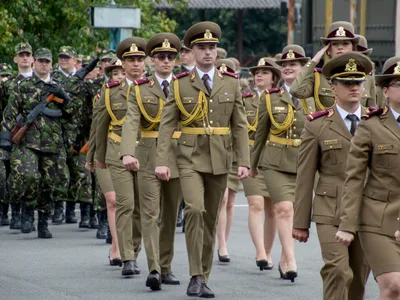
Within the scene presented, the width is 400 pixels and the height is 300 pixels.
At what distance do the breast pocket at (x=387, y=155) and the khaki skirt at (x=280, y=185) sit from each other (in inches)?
166

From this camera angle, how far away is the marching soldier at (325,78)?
11.5 metres

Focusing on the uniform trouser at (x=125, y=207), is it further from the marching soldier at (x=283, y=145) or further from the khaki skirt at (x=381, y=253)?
the khaki skirt at (x=381, y=253)

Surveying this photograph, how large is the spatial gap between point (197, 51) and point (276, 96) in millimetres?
1474

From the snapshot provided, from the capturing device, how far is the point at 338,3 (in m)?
36.8

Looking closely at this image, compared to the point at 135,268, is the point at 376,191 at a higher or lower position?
higher

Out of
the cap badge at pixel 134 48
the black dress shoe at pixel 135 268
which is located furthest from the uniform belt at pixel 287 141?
the black dress shoe at pixel 135 268

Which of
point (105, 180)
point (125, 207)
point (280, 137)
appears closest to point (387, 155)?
point (280, 137)

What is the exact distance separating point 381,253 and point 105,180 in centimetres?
582

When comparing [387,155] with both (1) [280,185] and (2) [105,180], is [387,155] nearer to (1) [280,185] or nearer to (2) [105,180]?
(1) [280,185]

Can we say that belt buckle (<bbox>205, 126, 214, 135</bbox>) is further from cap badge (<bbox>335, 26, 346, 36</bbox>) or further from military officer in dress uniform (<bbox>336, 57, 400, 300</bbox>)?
military officer in dress uniform (<bbox>336, 57, 400, 300</bbox>)

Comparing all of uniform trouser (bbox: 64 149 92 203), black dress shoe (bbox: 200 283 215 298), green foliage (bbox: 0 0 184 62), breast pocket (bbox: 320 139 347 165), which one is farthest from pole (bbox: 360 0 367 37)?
breast pocket (bbox: 320 139 347 165)

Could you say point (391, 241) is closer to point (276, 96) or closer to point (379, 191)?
point (379, 191)

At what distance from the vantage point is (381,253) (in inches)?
332

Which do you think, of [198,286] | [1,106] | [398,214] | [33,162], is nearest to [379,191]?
[398,214]
